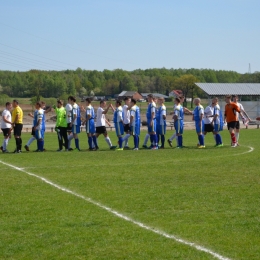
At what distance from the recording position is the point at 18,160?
59.4 ft

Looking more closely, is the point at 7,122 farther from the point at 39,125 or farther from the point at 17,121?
the point at 39,125

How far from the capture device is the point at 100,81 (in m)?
148

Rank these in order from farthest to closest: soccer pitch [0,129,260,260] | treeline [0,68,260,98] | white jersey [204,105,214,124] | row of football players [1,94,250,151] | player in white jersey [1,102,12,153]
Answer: treeline [0,68,260,98], white jersey [204,105,214,124], row of football players [1,94,250,151], player in white jersey [1,102,12,153], soccer pitch [0,129,260,260]

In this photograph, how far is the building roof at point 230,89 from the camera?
67287 mm

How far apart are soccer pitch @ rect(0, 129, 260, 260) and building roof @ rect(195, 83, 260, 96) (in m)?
51.4

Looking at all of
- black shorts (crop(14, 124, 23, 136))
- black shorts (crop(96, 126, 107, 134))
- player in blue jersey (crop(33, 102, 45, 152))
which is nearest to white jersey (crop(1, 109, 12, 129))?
black shorts (crop(14, 124, 23, 136))

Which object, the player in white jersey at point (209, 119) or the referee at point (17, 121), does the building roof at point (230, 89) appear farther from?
the referee at point (17, 121)

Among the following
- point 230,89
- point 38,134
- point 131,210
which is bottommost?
point 131,210

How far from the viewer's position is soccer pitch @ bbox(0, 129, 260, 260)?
Answer: 741cm

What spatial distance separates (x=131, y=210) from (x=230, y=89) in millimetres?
61751

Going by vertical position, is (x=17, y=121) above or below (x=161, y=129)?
above

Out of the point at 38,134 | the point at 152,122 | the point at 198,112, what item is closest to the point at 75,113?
the point at 38,134

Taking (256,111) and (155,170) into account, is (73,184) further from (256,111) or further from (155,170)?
(256,111)

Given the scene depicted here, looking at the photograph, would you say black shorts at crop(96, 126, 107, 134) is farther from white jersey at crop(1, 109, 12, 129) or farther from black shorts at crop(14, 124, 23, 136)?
white jersey at crop(1, 109, 12, 129)
